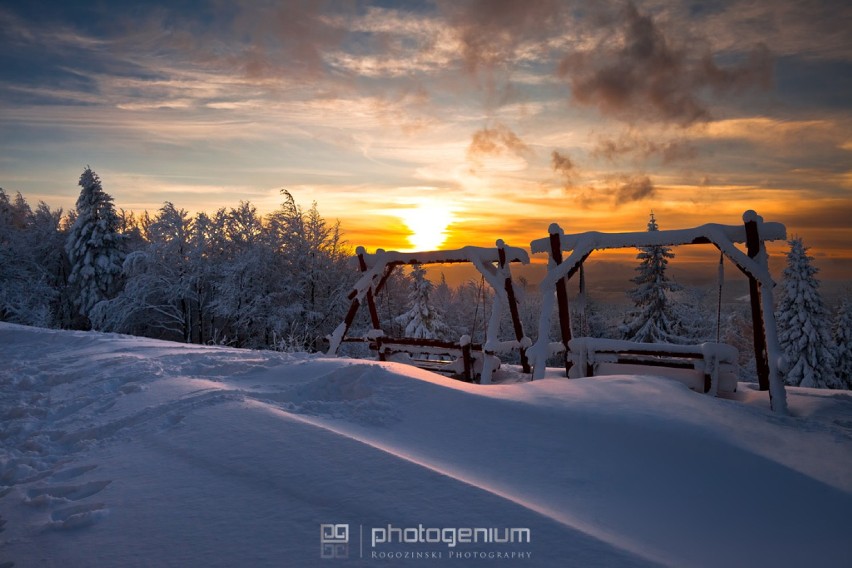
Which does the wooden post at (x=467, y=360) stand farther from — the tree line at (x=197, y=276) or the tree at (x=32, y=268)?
the tree at (x=32, y=268)

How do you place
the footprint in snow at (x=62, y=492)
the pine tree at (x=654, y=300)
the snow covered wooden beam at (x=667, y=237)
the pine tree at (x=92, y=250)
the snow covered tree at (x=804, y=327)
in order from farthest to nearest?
the pine tree at (x=92, y=250)
the pine tree at (x=654, y=300)
the snow covered tree at (x=804, y=327)
the snow covered wooden beam at (x=667, y=237)
the footprint in snow at (x=62, y=492)

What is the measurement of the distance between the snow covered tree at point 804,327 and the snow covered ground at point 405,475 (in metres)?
23.2

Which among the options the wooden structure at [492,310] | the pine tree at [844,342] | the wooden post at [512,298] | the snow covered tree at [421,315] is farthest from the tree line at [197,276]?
the pine tree at [844,342]

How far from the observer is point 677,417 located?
4.95 meters

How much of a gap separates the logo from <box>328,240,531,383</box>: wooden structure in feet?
28.4

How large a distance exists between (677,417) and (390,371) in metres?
3.06

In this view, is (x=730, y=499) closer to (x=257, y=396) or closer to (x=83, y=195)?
(x=257, y=396)

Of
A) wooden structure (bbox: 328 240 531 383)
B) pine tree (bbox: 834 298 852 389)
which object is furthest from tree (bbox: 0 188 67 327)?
pine tree (bbox: 834 298 852 389)

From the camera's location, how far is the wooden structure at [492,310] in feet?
38.0

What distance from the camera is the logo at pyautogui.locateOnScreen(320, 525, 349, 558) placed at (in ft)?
8.07

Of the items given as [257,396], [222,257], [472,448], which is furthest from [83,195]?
[472,448]

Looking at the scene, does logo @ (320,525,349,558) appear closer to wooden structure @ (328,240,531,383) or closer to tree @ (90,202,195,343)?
wooden structure @ (328,240,531,383)

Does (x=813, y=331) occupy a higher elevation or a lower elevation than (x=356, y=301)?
lower

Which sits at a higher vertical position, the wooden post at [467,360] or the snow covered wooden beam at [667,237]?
the snow covered wooden beam at [667,237]
